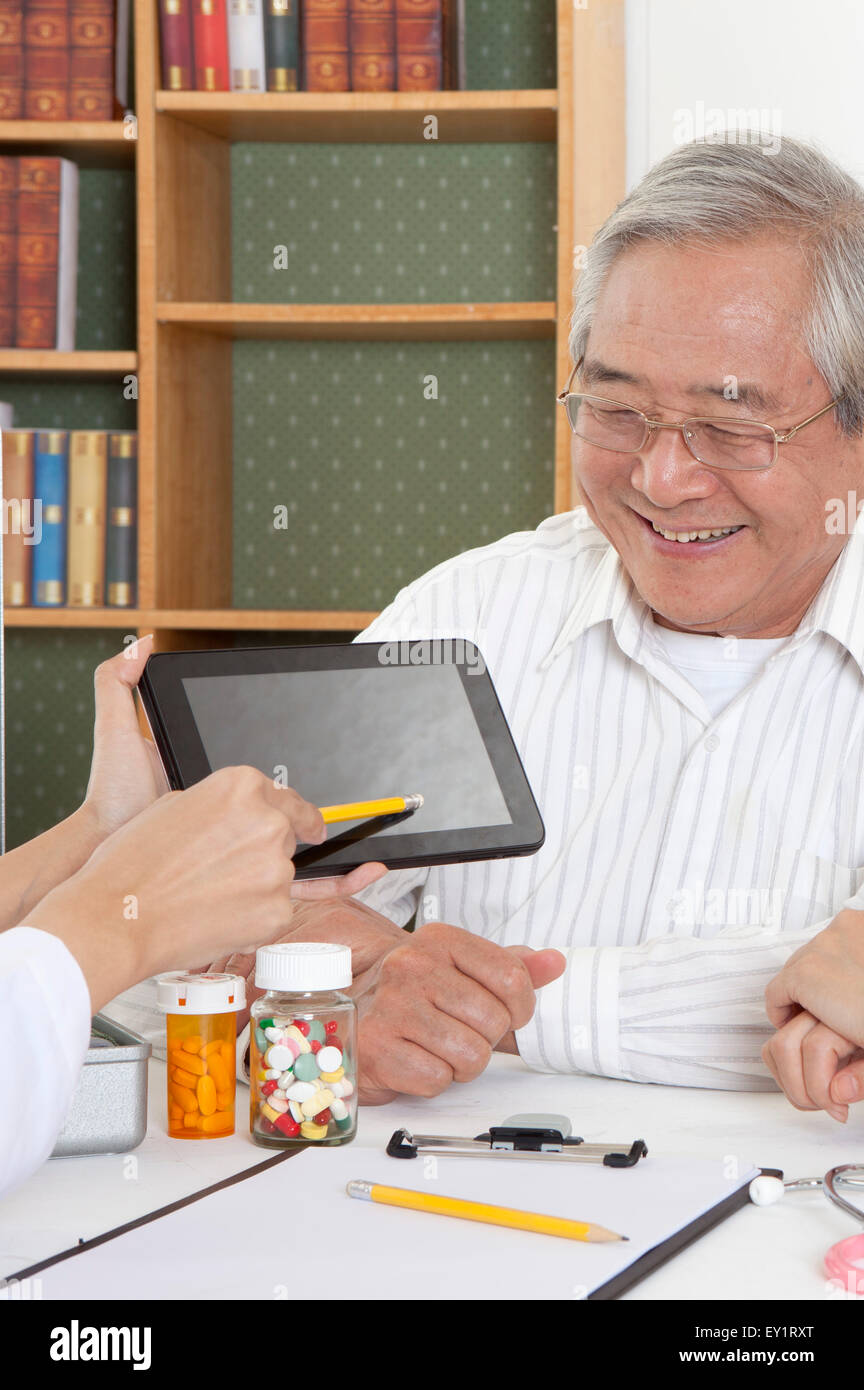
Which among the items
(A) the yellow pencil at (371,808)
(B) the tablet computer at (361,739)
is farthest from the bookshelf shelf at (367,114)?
(A) the yellow pencil at (371,808)

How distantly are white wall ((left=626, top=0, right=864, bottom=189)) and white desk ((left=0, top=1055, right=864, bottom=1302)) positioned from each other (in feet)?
6.06

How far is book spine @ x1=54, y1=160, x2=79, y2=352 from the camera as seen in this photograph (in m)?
2.35

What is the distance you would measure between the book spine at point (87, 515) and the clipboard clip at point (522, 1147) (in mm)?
1751

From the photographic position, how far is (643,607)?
1.40m

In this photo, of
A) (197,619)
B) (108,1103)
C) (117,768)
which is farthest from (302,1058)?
(197,619)

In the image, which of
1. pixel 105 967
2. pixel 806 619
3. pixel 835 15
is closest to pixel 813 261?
pixel 806 619

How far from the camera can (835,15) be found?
232 cm

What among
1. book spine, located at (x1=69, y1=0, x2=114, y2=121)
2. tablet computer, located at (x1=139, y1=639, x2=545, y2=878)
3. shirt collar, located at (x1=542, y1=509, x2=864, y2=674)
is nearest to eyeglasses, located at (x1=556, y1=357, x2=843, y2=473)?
shirt collar, located at (x1=542, y1=509, x2=864, y2=674)

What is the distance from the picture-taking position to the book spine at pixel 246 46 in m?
2.30

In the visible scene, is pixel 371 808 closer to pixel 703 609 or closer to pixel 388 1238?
pixel 388 1238

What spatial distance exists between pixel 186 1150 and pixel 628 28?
2205mm

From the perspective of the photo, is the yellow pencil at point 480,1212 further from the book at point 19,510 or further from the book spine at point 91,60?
the book spine at point 91,60

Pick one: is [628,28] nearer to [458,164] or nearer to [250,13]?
[458,164]

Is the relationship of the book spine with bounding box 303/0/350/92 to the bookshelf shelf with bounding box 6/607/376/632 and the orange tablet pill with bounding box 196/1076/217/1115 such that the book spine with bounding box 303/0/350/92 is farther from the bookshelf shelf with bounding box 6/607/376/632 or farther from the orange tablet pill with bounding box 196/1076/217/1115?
the orange tablet pill with bounding box 196/1076/217/1115
